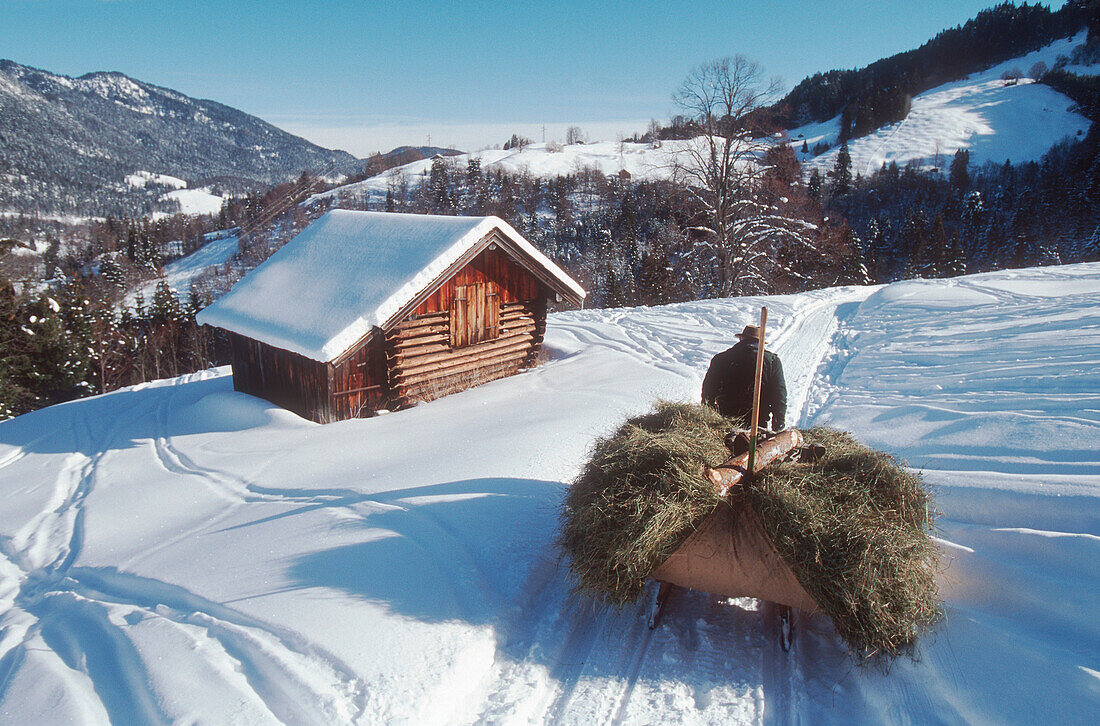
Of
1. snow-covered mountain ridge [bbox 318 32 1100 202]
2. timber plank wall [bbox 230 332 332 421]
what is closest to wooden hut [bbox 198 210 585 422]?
timber plank wall [bbox 230 332 332 421]

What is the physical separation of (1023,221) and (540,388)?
77393 mm

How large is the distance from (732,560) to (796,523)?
0.52 metres

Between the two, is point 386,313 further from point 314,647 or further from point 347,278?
point 314,647

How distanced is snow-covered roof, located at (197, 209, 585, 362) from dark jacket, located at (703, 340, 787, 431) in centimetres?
632

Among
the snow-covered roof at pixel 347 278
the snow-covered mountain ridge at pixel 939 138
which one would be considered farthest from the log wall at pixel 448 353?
the snow-covered mountain ridge at pixel 939 138

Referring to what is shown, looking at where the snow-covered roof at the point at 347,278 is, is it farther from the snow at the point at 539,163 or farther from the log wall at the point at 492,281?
the snow at the point at 539,163

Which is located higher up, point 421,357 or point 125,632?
point 421,357

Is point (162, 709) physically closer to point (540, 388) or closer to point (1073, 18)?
point (540, 388)

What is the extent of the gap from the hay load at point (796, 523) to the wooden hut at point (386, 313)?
6.88m

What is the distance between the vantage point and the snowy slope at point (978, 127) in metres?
100

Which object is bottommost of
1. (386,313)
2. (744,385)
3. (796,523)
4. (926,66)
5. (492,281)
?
(796,523)

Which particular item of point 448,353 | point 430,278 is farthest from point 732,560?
point 448,353

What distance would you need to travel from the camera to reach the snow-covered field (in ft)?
11.6

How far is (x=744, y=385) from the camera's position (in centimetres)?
595
